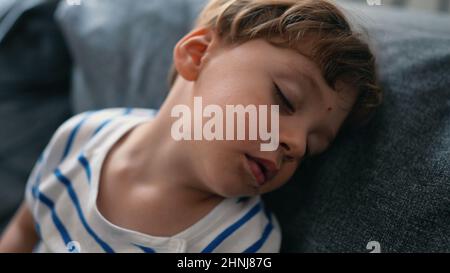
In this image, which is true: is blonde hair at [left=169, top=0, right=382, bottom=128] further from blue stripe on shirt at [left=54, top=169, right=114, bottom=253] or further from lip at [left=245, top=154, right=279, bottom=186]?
blue stripe on shirt at [left=54, top=169, right=114, bottom=253]

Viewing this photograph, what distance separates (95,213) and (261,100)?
0.84ft

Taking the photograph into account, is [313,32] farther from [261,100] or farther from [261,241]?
[261,241]

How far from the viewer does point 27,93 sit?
0.85m

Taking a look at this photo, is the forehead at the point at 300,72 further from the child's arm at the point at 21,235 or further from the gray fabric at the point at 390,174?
the child's arm at the point at 21,235

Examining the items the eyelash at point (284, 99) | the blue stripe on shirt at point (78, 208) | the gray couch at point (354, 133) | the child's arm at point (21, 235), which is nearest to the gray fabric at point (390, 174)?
the gray couch at point (354, 133)

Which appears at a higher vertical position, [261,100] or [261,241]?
[261,100]

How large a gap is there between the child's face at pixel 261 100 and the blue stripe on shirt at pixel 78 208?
0.50 ft

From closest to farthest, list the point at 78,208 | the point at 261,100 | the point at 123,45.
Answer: the point at 261,100 → the point at 78,208 → the point at 123,45

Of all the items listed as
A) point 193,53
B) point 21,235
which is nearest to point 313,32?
point 193,53

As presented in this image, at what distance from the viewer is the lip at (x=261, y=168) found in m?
0.53

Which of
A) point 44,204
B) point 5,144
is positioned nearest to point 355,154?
point 44,204

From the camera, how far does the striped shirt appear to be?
57 cm
